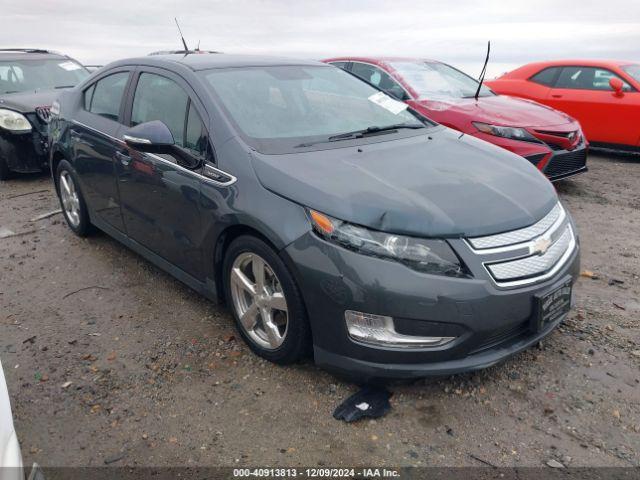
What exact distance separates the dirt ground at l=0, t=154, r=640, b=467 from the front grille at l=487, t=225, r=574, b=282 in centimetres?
59

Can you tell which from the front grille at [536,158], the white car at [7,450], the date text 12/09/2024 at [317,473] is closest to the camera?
the white car at [7,450]

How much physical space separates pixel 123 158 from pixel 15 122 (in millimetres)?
3564

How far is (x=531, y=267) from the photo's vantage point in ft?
7.82

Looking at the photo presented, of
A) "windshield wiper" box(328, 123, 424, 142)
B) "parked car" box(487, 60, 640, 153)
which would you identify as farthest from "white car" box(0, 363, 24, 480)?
"parked car" box(487, 60, 640, 153)

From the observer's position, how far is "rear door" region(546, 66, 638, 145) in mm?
7105

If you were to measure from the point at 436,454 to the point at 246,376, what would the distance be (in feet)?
3.35

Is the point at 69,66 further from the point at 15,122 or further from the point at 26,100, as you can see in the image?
the point at 15,122

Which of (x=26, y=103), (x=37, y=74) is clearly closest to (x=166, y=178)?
(x=26, y=103)

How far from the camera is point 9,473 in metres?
1.41

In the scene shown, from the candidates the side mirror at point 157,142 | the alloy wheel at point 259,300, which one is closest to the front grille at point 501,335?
the alloy wheel at point 259,300

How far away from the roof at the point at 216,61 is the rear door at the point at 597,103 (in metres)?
5.17

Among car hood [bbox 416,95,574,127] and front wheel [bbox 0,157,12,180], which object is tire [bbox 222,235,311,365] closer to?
car hood [bbox 416,95,574,127]

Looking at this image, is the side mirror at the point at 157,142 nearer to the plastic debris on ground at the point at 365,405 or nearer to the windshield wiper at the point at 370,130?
the windshield wiper at the point at 370,130

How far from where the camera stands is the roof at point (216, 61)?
3.31 meters
